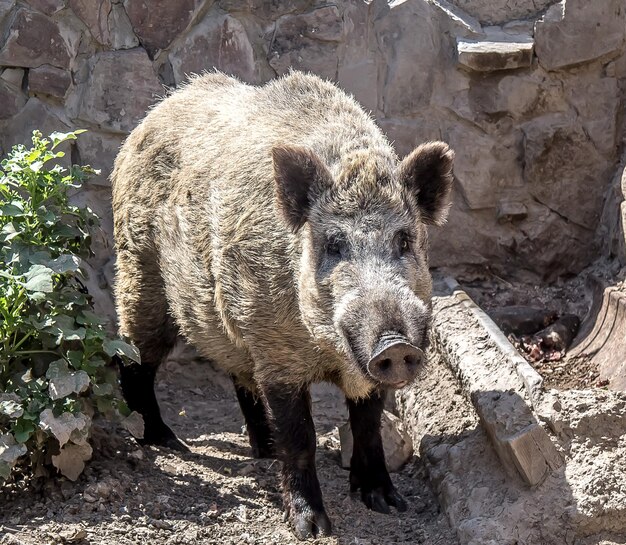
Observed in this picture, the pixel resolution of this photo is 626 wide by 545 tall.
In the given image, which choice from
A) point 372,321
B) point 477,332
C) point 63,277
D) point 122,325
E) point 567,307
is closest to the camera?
point 372,321

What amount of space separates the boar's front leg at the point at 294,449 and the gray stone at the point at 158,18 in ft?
8.29

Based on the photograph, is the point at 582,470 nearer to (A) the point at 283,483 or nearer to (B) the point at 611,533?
(B) the point at 611,533

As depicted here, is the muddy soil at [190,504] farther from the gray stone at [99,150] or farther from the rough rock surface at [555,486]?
the gray stone at [99,150]

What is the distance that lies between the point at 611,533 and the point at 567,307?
2.16 metres

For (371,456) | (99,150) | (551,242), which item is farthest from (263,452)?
(551,242)

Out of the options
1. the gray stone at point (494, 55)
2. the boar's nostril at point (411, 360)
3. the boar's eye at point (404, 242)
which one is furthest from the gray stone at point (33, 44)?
the boar's nostril at point (411, 360)

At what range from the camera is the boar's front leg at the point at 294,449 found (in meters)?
4.31

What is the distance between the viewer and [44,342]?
434 centimetres

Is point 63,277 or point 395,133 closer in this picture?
point 63,277

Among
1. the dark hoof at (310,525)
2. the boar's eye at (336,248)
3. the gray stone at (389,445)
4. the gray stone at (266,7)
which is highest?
the gray stone at (266,7)

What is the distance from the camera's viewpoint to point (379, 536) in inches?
170

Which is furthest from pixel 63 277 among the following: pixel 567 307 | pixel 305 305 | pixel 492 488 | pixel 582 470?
pixel 567 307

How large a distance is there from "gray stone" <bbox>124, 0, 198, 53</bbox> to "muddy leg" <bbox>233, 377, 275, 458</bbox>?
2.06 metres

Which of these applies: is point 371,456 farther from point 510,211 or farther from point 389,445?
point 510,211
